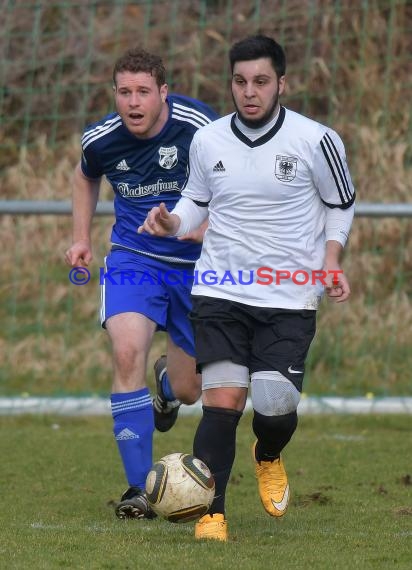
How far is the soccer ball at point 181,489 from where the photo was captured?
190 inches

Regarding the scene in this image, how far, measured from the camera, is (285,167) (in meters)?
5.30

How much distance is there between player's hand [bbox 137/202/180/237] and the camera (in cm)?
520

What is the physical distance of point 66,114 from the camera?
37.5ft

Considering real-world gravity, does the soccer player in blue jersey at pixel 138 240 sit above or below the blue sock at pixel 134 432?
above

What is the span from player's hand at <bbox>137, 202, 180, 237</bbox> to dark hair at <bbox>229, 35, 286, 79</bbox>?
700 mm

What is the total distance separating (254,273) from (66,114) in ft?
21.2

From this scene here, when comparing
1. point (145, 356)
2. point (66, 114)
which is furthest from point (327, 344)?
point (145, 356)

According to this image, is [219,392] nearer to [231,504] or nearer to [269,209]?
[269,209]

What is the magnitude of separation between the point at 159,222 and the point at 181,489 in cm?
110

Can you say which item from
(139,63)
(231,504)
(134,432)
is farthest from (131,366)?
(139,63)

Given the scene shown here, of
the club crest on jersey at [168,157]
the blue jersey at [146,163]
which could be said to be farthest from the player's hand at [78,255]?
the club crest on jersey at [168,157]

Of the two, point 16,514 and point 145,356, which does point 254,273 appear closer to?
point 145,356

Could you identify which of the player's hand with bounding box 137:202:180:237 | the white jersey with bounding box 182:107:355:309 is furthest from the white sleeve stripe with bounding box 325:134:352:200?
the player's hand with bounding box 137:202:180:237

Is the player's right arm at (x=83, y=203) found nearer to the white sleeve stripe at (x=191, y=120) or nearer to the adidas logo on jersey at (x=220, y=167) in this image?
the white sleeve stripe at (x=191, y=120)
